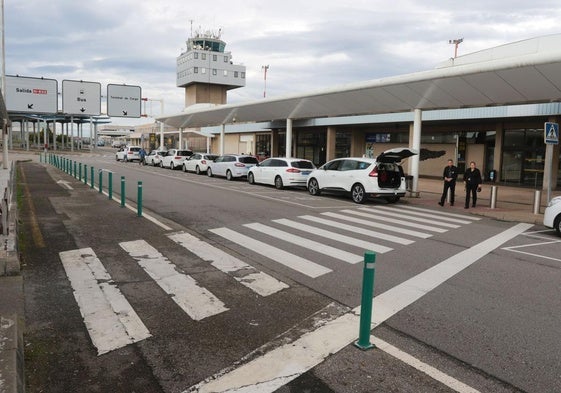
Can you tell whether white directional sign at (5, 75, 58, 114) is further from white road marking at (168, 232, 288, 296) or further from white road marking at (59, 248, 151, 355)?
white road marking at (59, 248, 151, 355)

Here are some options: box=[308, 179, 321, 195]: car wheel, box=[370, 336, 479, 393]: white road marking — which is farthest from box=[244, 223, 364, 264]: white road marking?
box=[308, 179, 321, 195]: car wheel

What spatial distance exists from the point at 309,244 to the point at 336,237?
1004 mm

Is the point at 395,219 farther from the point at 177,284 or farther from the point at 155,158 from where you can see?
the point at 155,158

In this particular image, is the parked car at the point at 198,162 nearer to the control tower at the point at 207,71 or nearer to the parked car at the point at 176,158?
the parked car at the point at 176,158

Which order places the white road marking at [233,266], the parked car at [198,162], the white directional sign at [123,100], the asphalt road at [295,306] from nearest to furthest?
the asphalt road at [295,306] < the white road marking at [233,266] < the parked car at [198,162] < the white directional sign at [123,100]

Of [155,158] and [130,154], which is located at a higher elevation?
[130,154]

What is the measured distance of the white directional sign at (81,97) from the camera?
3147 cm

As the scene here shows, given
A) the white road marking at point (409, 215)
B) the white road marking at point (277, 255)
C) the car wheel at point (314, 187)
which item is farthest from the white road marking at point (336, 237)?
the car wheel at point (314, 187)

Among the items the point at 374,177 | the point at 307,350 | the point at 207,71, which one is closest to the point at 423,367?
the point at 307,350

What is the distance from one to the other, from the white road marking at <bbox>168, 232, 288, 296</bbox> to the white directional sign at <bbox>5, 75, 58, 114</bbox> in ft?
89.4

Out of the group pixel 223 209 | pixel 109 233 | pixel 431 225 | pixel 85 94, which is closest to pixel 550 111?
pixel 431 225

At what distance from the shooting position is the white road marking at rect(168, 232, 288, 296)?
646 centimetres

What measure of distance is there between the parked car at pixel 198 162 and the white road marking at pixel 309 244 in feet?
66.4

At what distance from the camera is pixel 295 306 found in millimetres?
5703
